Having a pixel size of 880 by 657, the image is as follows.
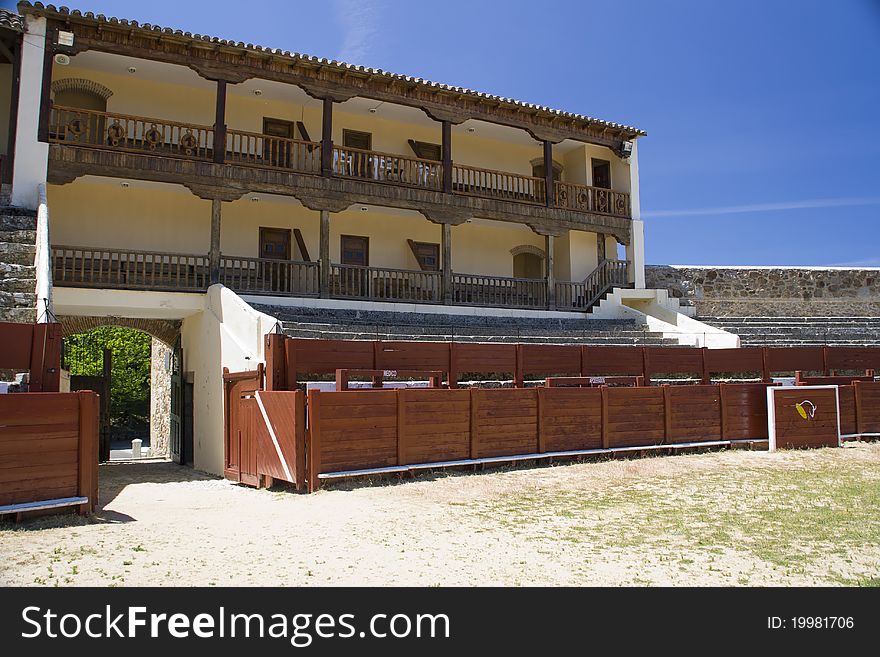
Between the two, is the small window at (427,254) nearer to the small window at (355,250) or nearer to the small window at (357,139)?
the small window at (355,250)

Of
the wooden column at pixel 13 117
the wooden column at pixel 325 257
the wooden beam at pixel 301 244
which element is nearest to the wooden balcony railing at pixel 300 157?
the wooden column at pixel 13 117

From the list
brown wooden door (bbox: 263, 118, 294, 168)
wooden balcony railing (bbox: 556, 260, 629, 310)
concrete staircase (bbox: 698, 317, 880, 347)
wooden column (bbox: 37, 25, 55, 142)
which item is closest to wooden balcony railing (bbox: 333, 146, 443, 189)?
brown wooden door (bbox: 263, 118, 294, 168)

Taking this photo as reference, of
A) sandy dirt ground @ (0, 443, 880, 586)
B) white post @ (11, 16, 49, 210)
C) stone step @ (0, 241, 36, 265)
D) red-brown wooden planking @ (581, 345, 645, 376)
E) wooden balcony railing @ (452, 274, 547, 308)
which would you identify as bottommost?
sandy dirt ground @ (0, 443, 880, 586)

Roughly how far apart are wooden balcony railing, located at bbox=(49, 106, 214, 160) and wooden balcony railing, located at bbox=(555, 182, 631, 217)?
9602 mm

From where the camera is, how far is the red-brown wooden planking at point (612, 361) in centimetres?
1341

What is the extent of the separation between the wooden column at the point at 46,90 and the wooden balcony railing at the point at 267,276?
4.09m

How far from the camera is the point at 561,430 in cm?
1155

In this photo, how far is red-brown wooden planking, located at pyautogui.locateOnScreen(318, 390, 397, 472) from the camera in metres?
9.31

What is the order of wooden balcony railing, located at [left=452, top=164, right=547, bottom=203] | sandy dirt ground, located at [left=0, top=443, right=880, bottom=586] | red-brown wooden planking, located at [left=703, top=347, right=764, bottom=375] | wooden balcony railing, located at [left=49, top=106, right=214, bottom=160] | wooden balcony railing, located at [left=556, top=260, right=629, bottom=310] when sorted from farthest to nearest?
wooden balcony railing, located at [left=556, top=260, right=629, bottom=310]
wooden balcony railing, located at [left=452, top=164, right=547, bottom=203]
wooden balcony railing, located at [left=49, top=106, right=214, bottom=160]
red-brown wooden planking, located at [left=703, top=347, right=764, bottom=375]
sandy dirt ground, located at [left=0, top=443, right=880, bottom=586]

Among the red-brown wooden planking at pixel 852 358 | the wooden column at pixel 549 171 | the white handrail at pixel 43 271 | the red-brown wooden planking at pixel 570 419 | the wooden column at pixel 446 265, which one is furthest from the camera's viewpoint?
the wooden column at pixel 549 171

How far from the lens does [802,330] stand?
19469 mm

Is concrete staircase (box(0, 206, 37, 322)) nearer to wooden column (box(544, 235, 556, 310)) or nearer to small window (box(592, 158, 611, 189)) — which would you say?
wooden column (box(544, 235, 556, 310))

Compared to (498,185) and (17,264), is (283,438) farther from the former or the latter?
(498,185)

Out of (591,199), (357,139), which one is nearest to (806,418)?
(591,199)
